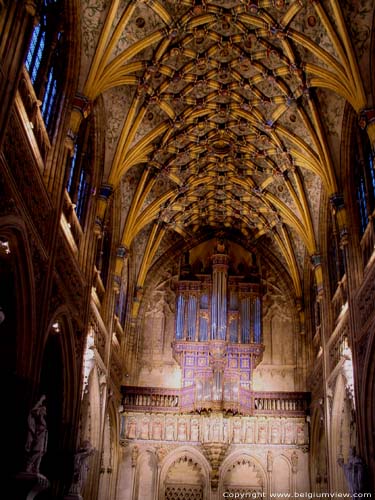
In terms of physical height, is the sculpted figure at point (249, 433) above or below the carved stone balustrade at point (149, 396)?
below

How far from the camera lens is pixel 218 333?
2842 cm

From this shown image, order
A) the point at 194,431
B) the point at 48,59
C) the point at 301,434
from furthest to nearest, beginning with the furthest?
1. the point at 194,431
2. the point at 301,434
3. the point at 48,59

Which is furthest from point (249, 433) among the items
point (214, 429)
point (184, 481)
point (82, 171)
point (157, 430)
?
point (82, 171)

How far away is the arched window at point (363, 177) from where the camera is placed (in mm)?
19219

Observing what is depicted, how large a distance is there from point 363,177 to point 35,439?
12.5 meters

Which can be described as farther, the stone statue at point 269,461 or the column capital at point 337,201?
the stone statue at point 269,461

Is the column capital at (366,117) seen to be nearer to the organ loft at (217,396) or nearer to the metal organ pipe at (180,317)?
the organ loft at (217,396)

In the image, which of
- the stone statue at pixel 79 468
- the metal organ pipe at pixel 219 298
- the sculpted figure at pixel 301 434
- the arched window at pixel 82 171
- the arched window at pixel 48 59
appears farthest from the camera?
the metal organ pipe at pixel 219 298

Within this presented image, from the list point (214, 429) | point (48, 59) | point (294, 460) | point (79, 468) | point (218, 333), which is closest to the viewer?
point (48, 59)

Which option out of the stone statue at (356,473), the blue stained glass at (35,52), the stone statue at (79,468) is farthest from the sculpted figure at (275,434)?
the blue stained glass at (35,52)

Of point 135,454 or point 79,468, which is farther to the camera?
point 135,454

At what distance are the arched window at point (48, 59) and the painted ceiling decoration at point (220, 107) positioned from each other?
3.48 ft

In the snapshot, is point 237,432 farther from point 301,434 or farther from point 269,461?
point 301,434

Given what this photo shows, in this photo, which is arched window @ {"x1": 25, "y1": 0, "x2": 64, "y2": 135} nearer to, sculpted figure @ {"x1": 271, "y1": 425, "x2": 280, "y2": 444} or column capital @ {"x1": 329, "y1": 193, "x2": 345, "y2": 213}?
column capital @ {"x1": 329, "y1": 193, "x2": 345, "y2": 213}
